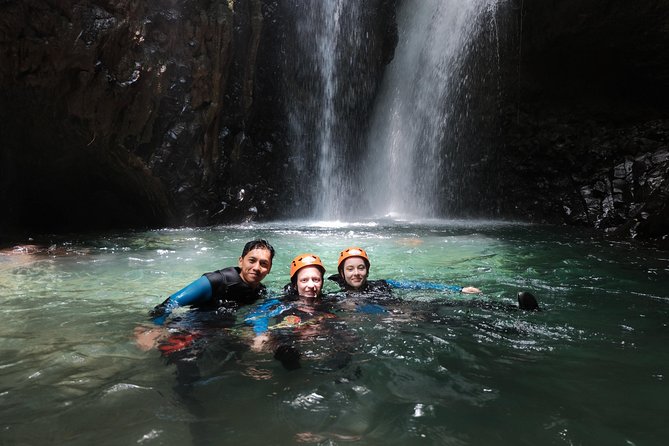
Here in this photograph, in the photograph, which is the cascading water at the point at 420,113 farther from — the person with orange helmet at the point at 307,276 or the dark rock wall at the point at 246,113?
the person with orange helmet at the point at 307,276

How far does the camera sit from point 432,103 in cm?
1930

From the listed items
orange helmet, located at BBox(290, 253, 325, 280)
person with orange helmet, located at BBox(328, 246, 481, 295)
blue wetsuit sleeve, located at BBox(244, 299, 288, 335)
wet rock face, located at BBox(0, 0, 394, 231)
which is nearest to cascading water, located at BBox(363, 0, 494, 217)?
wet rock face, located at BBox(0, 0, 394, 231)

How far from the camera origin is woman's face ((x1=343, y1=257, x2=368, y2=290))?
4.53m

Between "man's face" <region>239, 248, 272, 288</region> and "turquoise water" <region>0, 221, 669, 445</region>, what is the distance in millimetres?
781

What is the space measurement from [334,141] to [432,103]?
15.1 feet

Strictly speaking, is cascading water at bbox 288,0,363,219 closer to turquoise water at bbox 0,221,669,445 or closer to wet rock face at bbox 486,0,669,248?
wet rock face at bbox 486,0,669,248

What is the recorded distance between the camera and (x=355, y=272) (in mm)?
4527

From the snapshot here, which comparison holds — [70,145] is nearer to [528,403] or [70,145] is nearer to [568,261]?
[568,261]

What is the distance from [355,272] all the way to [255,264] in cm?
101

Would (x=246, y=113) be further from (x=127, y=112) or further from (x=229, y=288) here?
(x=229, y=288)

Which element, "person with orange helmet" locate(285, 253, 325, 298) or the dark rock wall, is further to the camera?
the dark rock wall

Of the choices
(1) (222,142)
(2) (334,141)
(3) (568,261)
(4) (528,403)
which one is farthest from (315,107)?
(4) (528,403)

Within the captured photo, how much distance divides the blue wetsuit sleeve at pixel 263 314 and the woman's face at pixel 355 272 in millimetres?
861

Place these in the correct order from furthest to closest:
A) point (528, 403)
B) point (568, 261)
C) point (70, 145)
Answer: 1. point (70, 145)
2. point (568, 261)
3. point (528, 403)
